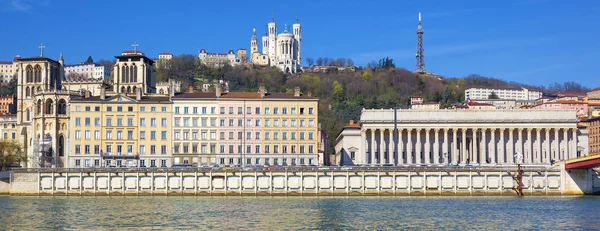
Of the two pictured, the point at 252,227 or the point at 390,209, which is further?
the point at 390,209

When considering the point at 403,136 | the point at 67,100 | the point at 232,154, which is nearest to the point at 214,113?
the point at 232,154

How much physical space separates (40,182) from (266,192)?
72.6ft

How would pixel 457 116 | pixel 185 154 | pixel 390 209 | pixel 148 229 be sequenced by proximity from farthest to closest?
pixel 457 116 → pixel 185 154 → pixel 390 209 → pixel 148 229

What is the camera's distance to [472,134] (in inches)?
4921

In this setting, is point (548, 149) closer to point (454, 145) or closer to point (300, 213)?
point (454, 145)

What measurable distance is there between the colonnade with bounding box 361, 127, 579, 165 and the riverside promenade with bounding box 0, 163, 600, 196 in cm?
3415

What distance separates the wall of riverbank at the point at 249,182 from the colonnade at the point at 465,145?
114 ft

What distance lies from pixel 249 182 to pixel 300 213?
72.8 ft

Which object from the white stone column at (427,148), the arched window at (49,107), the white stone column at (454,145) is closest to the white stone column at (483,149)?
the white stone column at (454,145)

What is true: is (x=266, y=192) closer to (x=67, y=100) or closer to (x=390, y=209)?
(x=390, y=209)

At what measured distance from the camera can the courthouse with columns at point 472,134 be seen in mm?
122062

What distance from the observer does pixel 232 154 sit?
10412 cm

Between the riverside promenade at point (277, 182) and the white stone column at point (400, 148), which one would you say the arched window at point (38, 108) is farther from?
the white stone column at point (400, 148)

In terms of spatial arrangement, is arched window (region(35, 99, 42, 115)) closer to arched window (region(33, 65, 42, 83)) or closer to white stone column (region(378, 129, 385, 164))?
arched window (region(33, 65, 42, 83))
